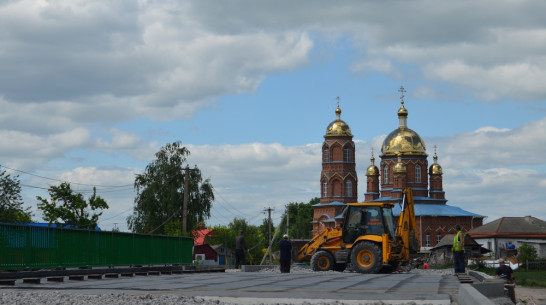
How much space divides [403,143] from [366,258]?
65.6 meters

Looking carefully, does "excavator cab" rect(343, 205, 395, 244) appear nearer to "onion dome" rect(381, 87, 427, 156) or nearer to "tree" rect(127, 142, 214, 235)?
"tree" rect(127, 142, 214, 235)

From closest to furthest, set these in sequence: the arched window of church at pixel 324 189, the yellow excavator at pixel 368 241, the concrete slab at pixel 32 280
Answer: the concrete slab at pixel 32 280 → the yellow excavator at pixel 368 241 → the arched window of church at pixel 324 189

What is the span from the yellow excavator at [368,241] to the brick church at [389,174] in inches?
2328

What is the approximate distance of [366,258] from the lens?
26.9 m

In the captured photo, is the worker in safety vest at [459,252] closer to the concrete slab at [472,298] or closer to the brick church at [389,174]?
the concrete slab at [472,298]

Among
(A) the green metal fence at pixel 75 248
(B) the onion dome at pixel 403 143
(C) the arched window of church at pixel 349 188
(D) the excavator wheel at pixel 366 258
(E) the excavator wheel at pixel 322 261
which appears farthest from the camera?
(C) the arched window of church at pixel 349 188

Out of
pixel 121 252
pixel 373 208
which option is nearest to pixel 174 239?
pixel 121 252

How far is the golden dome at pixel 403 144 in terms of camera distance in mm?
90875

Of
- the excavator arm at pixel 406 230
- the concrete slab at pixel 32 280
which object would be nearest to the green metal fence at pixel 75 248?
the concrete slab at pixel 32 280

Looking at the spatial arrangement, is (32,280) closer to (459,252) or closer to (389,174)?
(459,252)

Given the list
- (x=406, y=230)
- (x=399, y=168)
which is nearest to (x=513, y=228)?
(x=399, y=168)

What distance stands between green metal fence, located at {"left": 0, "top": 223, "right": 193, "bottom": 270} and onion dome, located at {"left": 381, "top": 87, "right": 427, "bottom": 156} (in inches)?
2405

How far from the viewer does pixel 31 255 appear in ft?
67.6

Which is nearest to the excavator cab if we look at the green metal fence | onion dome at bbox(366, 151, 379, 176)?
the green metal fence
